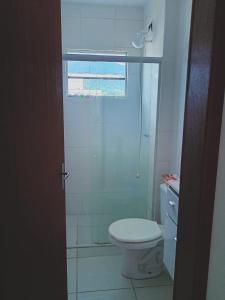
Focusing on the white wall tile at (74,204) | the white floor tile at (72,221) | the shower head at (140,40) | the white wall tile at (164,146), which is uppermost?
the shower head at (140,40)

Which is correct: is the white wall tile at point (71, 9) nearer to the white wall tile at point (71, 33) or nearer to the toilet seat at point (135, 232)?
the white wall tile at point (71, 33)

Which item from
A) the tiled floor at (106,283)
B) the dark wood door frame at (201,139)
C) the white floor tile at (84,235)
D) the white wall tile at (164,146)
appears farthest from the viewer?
the white floor tile at (84,235)

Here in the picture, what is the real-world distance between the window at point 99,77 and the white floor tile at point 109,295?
1.71m

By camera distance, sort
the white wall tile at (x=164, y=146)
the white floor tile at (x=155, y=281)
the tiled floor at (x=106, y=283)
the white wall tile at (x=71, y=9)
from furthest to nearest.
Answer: the white wall tile at (x=71, y=9)
the white wall tile at (x=164, y=146)
the white floor tile at (x=155, y=281)
the tiled floor at (x=106, y=283)

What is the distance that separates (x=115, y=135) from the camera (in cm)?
252

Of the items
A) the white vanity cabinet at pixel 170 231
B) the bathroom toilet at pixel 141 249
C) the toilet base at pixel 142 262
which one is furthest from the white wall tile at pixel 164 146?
the toilet base at pixel 142 262

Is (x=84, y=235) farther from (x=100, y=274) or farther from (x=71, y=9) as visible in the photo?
(x=71, y=9)

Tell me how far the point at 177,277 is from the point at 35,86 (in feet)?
3.56

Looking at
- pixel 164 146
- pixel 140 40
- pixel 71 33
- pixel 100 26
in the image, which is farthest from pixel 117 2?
pixel 164 146

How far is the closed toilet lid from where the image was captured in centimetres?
191

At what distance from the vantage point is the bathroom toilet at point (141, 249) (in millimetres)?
1951

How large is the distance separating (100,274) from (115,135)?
4.15ft

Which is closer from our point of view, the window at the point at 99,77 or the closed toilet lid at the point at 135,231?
the closed toilet lid at the point at 135,231

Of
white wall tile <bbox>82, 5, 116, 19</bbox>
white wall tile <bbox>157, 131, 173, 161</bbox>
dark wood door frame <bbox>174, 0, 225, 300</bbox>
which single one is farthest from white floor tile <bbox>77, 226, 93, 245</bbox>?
white wall tile <bbox>82, 5, 116, 19</bbox>
